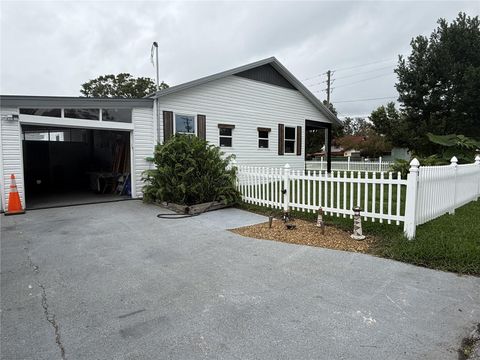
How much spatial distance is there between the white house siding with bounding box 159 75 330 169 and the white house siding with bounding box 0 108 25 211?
152 inches

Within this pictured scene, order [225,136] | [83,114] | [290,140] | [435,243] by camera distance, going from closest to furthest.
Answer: [435,243]
[83,114]
[225,136]
[290,140]

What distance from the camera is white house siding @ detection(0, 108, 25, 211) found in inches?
304

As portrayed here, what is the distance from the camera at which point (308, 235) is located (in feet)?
18.1

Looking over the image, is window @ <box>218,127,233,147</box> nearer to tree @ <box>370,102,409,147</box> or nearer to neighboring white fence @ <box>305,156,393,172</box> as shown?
neighboring white fence @ <box>305,156,393,172</box>

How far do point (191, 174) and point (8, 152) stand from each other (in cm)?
479

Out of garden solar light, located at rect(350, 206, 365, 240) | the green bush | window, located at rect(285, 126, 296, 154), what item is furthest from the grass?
window, located at rect(285, 126, 296, 154)

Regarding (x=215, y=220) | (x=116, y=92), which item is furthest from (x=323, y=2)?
(x=116, y=92)

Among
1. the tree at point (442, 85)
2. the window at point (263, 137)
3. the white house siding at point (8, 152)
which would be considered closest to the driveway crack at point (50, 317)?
the white house siding at point (8, 152)

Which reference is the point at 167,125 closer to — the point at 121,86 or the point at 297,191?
the point at 297,191

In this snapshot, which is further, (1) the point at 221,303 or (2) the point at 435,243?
(2) the point at 435,243

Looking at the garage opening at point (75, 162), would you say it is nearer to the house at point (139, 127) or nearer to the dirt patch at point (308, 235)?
the house at point (139, 127)

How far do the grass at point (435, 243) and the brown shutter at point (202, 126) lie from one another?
6.01m

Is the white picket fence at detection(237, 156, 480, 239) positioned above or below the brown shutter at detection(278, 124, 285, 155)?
below

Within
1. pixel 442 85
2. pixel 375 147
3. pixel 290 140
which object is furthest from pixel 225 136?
pixel 375 147
